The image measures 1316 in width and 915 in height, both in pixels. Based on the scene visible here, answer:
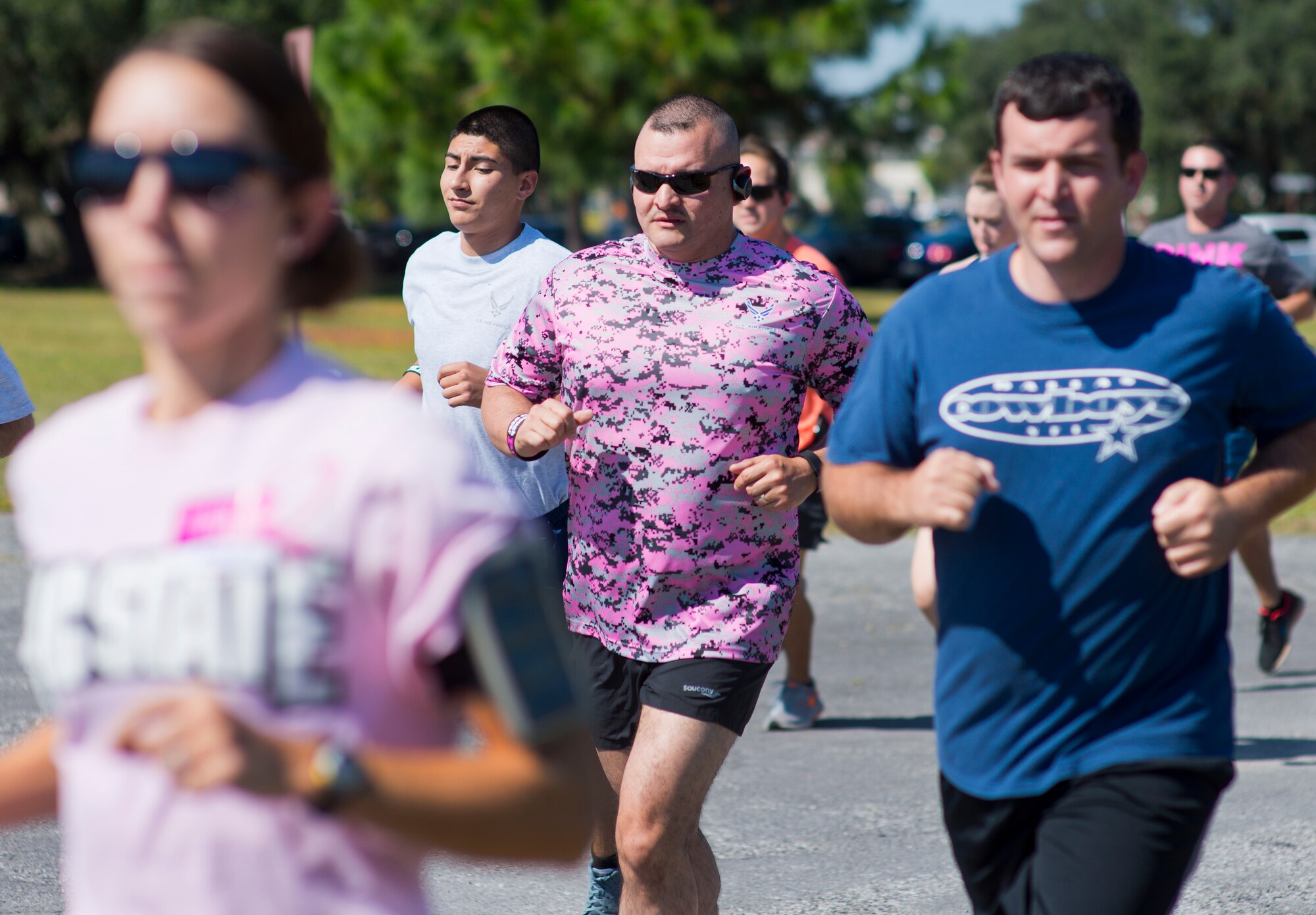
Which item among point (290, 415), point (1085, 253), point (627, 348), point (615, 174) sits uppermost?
point (290, 415)

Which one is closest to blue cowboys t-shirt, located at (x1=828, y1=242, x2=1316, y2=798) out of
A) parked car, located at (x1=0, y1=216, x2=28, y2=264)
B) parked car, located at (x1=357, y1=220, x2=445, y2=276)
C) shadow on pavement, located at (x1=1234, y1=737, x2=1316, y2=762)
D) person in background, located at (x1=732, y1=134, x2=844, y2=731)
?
person in background, located at (x1=732, y1=134, x2=844, y2=731)

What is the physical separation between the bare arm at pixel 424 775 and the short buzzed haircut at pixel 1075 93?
1.57 meters

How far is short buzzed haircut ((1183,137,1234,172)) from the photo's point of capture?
811 centimetres

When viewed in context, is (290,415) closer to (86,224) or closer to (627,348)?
(86,224)

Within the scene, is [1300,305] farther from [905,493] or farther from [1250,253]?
[905,493]

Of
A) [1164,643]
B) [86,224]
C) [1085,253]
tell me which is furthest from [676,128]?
[86,224]

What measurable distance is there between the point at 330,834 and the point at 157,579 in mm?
299

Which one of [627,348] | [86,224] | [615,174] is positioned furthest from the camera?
[615,174]

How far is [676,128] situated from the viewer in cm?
409

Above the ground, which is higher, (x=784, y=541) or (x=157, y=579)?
(x=157, y=579)

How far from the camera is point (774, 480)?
12.2 feet

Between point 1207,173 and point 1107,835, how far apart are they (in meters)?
6.17

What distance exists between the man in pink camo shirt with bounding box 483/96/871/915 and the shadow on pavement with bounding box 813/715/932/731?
2.57 meters

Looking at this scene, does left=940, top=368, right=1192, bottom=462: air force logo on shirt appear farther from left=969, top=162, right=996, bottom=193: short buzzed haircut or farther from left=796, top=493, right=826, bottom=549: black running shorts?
left=969, top=162, right=996, bottom=193: short buzzed haircut
